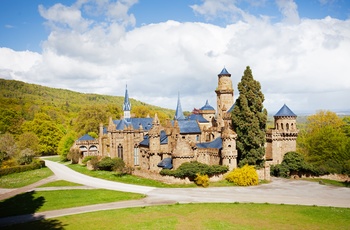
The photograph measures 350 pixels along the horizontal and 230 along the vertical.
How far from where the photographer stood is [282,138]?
56562 millimetres

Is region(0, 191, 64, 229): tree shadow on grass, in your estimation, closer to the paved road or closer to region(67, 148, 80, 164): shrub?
the paved road

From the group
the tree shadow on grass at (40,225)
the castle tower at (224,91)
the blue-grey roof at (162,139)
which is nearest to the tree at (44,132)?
the blue-grey roof at (162,139)

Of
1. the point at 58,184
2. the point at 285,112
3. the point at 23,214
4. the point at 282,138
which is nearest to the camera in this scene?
the point at 23,214

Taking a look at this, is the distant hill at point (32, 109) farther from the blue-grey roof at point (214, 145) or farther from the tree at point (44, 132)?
the blue-grey roof at point (214, 145)

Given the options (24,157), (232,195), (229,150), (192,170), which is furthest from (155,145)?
(24,157)

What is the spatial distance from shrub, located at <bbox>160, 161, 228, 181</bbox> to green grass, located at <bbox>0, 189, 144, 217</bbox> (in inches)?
345

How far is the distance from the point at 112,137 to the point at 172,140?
53.3 ft

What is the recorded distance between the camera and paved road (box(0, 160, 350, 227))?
113ft

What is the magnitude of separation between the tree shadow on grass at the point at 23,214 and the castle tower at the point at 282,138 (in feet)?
127

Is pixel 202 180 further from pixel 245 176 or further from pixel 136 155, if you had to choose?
pixel 136 155

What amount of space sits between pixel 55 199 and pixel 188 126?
3011cm

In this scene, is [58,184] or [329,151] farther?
[329,151]

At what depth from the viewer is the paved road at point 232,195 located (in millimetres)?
34312

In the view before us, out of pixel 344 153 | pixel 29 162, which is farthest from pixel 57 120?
pixel 344 153
